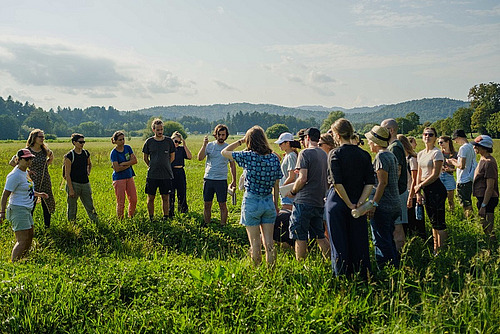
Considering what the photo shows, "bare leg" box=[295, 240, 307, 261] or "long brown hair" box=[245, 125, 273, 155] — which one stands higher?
"long brown hair" box=[245, 125, 273, 155]

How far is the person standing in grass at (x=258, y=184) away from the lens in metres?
5.57

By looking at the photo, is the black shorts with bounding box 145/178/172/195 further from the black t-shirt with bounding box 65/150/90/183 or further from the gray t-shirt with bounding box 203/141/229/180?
the black t-shirt with bounding box 65/150/90/183

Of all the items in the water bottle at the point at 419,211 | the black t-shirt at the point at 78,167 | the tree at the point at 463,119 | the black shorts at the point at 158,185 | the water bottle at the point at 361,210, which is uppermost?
the tree at the point at 463,119

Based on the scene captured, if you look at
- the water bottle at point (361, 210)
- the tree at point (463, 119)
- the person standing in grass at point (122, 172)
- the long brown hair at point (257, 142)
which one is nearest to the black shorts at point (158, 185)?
the person standing in grass at point (122, 172)

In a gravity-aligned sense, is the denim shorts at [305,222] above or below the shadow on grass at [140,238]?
above

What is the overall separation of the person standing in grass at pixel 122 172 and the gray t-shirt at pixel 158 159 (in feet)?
1.20

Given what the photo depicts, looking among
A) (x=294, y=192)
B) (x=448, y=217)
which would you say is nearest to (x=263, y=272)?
(x=294, y=192)

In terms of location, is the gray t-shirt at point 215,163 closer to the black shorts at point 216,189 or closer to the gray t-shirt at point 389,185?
the black shorts at point 216,189

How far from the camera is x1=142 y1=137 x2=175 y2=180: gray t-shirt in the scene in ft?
29.4

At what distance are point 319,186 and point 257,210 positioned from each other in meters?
0.98

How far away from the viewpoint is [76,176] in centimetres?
829

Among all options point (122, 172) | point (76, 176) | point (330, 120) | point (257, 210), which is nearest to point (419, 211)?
point (257, 210)

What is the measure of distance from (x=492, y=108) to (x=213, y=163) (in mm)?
87983

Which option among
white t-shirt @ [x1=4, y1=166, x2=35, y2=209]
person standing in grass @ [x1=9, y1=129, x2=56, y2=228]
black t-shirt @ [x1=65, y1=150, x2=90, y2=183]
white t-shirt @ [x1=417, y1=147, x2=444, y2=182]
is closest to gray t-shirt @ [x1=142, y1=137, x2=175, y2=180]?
black t-shirt @ [x1=65, y1=150, x2=90, y2=183]
